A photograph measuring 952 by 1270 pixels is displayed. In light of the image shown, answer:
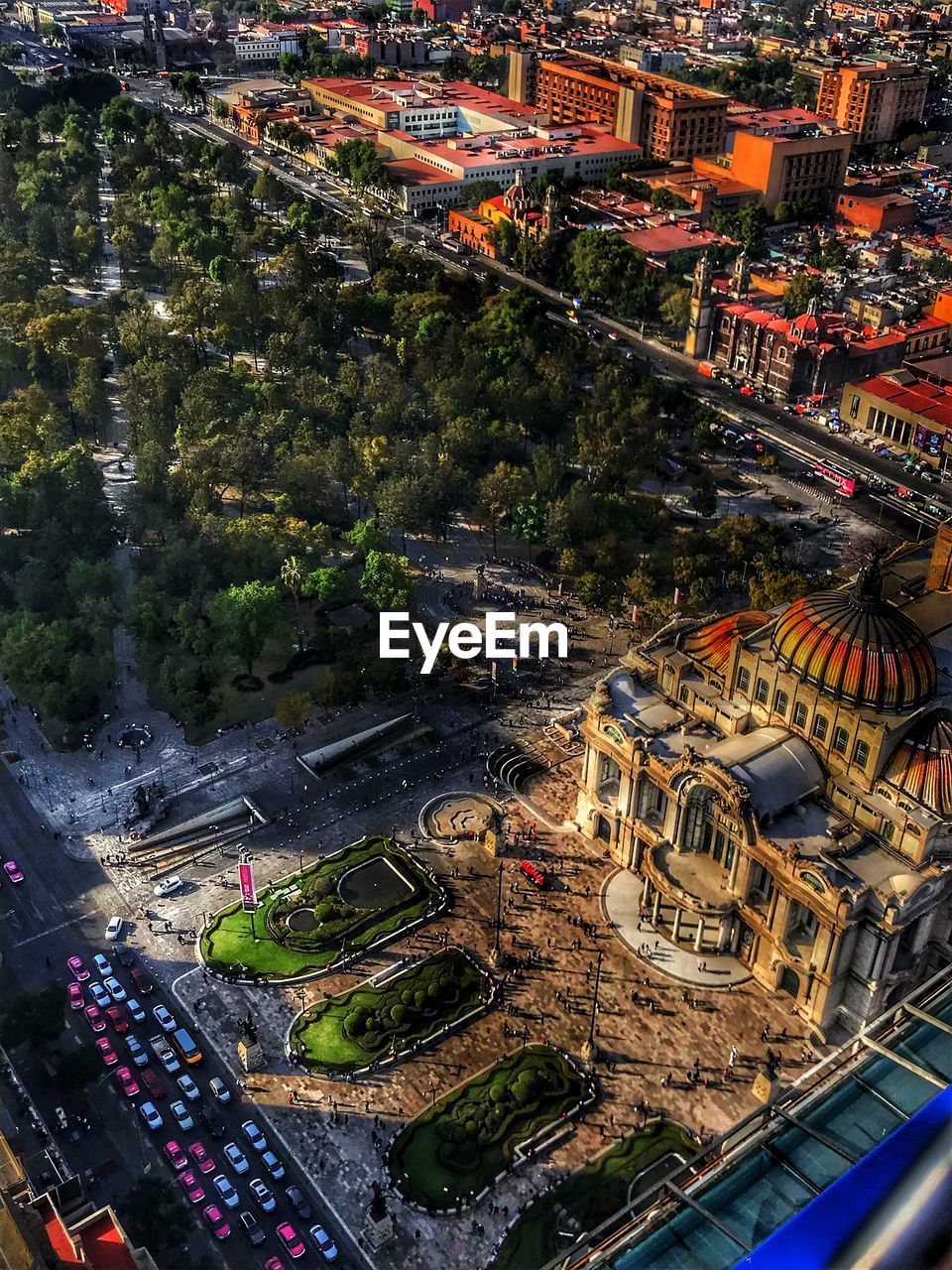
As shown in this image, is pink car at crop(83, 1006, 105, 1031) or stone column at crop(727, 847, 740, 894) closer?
pink car at crop(83, 1006, 105, 1031)

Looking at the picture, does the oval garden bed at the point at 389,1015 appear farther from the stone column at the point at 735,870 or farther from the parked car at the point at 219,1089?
the stone column at the point at 735,870

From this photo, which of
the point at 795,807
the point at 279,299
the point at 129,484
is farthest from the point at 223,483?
the point at 795,807

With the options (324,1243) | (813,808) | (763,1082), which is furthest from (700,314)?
(324,1243)

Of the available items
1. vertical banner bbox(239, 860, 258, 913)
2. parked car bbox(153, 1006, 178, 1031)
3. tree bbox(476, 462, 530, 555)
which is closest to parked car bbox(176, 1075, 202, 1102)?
parked car bbox(153, 1006, 178, 1031)

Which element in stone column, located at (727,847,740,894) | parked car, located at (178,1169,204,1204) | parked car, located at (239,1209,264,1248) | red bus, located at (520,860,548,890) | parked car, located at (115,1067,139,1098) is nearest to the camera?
parked car, located at (239,1209,264,1248)

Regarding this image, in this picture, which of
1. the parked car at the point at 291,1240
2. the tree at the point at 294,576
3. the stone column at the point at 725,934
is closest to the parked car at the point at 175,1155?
the parked car at the point at 291,1240

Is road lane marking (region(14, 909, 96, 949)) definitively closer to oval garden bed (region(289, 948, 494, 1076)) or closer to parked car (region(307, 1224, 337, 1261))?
oval garden bed (region(289, 948, 494, 1076))

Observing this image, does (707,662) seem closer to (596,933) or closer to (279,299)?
(596,933)
